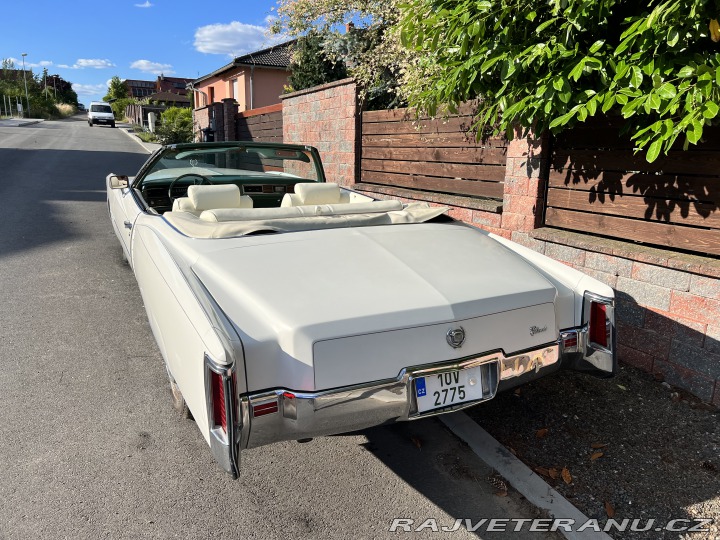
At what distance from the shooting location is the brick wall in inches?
311

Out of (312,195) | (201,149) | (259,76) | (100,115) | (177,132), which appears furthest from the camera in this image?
(100,115)

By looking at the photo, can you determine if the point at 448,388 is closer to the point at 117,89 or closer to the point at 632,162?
the point at 632,162

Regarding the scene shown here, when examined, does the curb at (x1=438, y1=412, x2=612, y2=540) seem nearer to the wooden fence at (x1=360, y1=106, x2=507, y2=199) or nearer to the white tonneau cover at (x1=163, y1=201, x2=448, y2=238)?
the white tonneau cover at (x1=163, y1=201, x2=448, y2=238)

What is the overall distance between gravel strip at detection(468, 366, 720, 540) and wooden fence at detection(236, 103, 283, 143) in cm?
922

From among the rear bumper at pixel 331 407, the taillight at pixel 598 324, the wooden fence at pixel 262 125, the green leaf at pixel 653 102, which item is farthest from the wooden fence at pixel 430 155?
the wooden fence at pixel 262 125

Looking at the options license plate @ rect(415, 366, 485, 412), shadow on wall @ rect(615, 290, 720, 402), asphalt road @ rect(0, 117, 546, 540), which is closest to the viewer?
license plate @ rect(415, 366, 485, 412)

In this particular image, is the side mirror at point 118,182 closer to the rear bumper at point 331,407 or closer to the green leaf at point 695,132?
the rear bumper at point 331,407

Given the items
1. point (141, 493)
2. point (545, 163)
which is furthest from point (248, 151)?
point (141, 493)

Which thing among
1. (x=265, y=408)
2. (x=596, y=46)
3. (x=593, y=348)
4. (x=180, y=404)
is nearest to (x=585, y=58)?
(x=596, y=46)

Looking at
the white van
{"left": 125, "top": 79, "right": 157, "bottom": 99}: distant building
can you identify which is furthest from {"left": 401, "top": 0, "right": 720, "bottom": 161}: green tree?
{"left": 125, "top": 79, "right": 157, "bottom": 99}: distant building

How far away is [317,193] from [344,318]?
1974 mm

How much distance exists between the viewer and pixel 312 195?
3.95 metres

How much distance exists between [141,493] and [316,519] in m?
0.82

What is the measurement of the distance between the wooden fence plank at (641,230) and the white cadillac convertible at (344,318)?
1.12 metres
